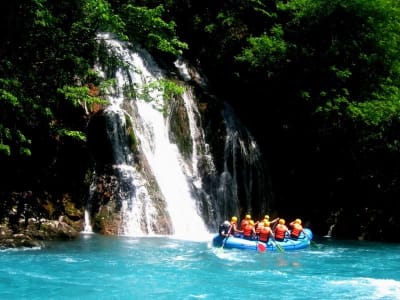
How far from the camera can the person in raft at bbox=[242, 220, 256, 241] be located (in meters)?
17.4

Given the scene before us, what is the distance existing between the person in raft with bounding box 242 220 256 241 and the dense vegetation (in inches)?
204

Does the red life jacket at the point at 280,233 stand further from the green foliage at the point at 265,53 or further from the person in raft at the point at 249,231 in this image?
the green foliage at the point at 265,53

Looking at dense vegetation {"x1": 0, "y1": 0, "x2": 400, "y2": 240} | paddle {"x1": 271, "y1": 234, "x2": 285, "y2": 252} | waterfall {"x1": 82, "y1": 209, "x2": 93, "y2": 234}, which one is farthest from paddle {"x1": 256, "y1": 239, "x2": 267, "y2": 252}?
dense vegetation {"x1": 0, "y1": 0, "x2": 400, "y2": 240}

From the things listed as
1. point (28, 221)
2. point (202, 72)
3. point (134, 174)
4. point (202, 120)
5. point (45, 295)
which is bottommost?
point (45, 295)

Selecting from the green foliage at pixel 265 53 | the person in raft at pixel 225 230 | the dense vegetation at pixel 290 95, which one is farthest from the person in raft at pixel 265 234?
the green foliage at pixel 265 53

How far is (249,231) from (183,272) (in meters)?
4.78

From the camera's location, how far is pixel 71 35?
631 inches

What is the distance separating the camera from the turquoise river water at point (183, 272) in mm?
11109

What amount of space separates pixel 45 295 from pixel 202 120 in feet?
40.2

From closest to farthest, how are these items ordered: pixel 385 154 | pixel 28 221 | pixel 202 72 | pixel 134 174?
pixel 28 221, pixel 134 174, pixel 385 154, pixel 202 72

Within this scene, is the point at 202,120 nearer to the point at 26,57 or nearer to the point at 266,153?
the point at 266,153

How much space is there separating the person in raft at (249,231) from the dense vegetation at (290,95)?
5.18 m

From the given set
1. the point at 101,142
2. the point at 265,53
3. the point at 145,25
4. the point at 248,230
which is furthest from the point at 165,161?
the point at 265,53

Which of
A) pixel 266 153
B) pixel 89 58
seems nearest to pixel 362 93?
pixel 266 153
